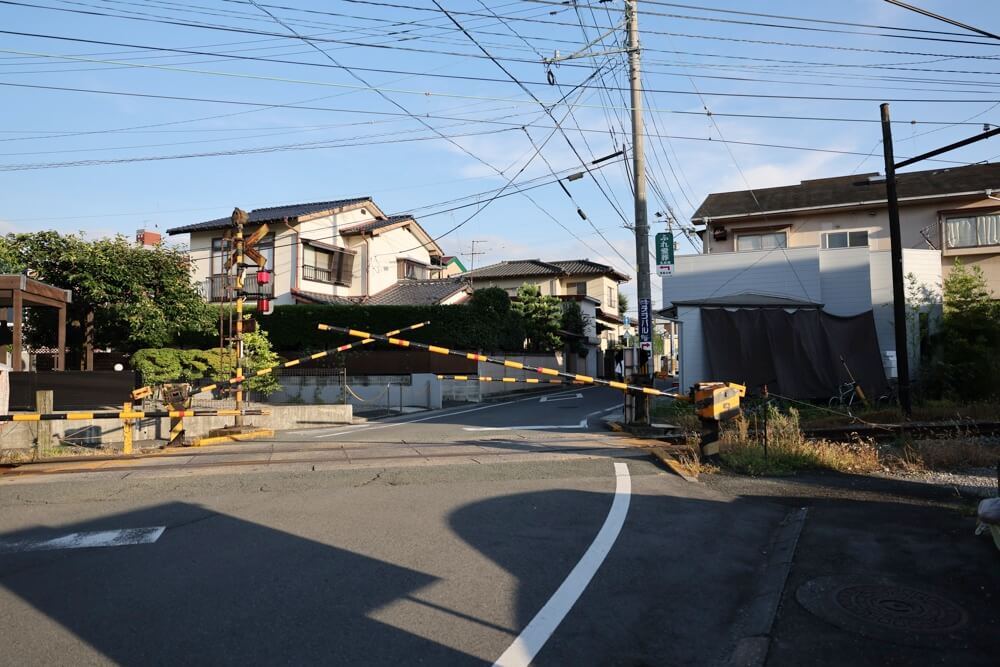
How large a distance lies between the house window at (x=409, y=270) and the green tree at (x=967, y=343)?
24.4 metres

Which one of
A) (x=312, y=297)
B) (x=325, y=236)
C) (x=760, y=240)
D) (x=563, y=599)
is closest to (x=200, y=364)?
(x=312, y=297)

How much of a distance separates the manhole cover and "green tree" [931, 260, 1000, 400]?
14.1 m

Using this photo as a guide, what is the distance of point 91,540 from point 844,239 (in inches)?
1014

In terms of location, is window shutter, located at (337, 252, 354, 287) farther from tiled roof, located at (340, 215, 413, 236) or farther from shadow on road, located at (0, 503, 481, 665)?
shadow on road, located at (0, 503, 481, 665)

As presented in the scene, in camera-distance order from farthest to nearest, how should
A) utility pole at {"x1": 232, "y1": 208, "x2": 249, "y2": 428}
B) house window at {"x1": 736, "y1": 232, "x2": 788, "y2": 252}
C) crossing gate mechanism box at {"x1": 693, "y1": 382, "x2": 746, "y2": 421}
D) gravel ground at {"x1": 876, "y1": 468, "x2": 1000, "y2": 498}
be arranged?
house window at {"x1": 736, "y1": 232, "x2": 788, "y2": 252} → utility pole at {"x1": 232, "y1": 208, "x2": 249, "y2": 428} → crossing gate mechanism box at {"x1": 693, "y1": 382, "x2": 746, "y2": 421} → gravel ground at {"x1": 876, "y1": 468, "x2": 1000, "y2": 498}

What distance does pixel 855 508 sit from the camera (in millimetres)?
6285

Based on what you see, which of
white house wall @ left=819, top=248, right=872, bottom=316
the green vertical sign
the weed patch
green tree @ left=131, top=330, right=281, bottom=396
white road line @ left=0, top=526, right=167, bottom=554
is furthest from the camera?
white house wall @ left=819, top=248, right=872, bottom=316

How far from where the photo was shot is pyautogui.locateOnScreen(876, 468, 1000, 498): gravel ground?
6.82 m

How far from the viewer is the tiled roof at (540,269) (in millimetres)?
45125

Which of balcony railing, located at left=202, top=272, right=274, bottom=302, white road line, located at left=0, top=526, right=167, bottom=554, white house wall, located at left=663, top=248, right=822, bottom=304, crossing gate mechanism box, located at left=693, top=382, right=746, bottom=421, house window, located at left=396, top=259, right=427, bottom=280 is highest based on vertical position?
house window, located at left=396, top=259, right=427, bottom=280

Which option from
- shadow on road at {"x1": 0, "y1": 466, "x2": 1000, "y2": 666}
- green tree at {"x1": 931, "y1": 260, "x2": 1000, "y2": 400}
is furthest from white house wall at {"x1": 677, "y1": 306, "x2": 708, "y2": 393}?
shadow on road at {"x1": 0, "y1": 466, "x2": 1000, "y2": 666}

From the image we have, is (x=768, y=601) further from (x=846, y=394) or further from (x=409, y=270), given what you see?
(x=409, y=270)

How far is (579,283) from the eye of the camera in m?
48.2

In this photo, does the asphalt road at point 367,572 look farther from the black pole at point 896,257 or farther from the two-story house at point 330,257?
the two-story house at point 330,257
